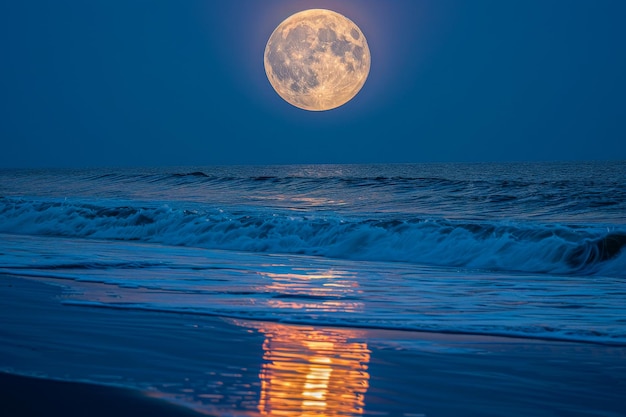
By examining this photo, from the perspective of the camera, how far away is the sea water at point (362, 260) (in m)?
5.94

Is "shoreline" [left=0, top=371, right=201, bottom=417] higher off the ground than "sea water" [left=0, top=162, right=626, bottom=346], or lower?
lower

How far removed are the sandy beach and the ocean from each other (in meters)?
0.11

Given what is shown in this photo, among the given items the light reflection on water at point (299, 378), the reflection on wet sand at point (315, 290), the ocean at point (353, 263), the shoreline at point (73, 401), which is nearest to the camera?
the shoreline at point (73, 401)

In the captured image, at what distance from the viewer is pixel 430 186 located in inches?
1022

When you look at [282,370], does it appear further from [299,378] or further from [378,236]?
[378,236]

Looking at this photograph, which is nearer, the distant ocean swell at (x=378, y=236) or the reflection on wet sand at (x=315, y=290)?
the reflection on wet sand at (x=315, y=290)

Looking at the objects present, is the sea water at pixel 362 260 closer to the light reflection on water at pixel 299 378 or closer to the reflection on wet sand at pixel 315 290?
the reflection on wet sand at pixel 315 290

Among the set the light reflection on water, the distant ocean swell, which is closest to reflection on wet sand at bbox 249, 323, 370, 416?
the light reflection on water

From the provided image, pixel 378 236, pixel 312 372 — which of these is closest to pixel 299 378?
pixel 312 372

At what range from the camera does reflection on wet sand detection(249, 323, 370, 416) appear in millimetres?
3240

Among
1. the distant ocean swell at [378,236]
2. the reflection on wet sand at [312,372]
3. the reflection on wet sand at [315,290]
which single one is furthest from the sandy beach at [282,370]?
the distant ocean swell at [378,236]

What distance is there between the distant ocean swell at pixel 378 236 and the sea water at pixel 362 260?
38 millimetres

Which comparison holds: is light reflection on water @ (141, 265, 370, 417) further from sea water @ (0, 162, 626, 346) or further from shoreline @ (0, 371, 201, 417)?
sea water @ (0, 162, 626, 346)

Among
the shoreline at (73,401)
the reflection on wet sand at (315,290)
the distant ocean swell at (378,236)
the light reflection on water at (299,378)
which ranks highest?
the distant ocean swell at (378,236)
